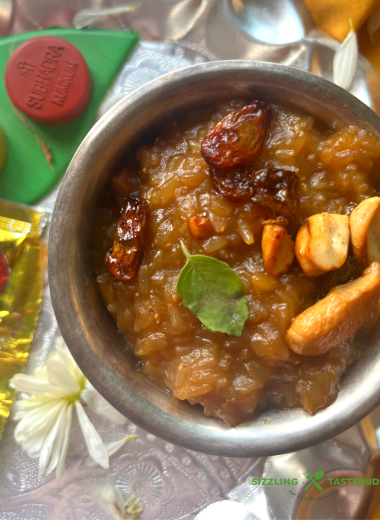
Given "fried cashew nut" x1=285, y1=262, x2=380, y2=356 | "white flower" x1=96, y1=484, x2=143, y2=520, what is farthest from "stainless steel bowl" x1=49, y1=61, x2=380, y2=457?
"white flower" x1=96, y1=484, x2=143, y2=520

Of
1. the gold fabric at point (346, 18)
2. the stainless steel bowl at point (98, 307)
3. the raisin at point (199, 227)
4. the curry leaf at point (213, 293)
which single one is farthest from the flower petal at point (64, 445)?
the gold fabric at point (346, 18)

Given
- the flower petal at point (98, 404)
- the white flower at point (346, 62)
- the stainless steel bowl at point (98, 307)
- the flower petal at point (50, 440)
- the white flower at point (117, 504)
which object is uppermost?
the white flower at point (346, 62)

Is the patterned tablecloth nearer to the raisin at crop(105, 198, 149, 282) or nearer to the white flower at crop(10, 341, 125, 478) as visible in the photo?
the white flower at crop(10, 341, 125, 478)

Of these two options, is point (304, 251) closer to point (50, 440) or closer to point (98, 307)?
point (98, 307)

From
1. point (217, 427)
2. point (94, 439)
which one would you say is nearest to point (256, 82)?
point (217, 427)

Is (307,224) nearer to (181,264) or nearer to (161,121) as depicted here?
(181,264)

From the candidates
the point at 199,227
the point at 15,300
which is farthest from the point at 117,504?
the point at 199,227

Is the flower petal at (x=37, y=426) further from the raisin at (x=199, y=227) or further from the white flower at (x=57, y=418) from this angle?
the raisin at (x=199, y=227)
